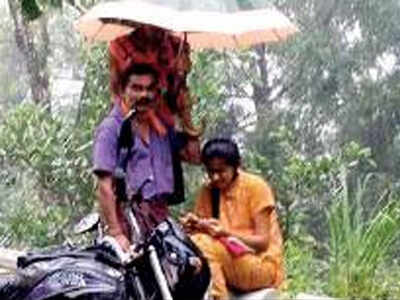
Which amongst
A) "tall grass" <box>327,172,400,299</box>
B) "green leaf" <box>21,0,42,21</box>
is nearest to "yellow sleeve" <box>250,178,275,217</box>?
"tall grass" <box>327,172,400,299</box>

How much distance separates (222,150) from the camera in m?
3.41

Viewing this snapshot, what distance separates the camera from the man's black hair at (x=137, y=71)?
11.1 ft

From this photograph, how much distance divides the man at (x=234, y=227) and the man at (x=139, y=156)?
0.13 metres

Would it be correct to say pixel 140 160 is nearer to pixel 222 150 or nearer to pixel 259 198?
pixel 222 150

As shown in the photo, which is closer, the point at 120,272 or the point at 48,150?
the point at 120,272

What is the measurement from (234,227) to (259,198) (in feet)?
0.46

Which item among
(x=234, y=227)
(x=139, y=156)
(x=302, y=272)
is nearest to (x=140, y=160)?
(x=139, y=156)

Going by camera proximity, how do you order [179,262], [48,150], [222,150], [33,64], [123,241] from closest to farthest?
1. [179,262]
2. [123,241]
3. [222,150]
4. [48,150]
5. [33,64]

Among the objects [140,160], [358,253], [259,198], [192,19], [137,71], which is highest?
[192,19]

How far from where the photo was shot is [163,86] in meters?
3.52

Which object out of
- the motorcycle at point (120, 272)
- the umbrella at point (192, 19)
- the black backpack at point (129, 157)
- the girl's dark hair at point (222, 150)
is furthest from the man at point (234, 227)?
the motorcycle at point (120, 272)

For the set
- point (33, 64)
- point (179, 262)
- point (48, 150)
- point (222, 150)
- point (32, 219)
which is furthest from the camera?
point (33, 64)

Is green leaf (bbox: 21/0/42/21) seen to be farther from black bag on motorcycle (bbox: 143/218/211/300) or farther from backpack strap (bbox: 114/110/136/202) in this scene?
black bag on motorcycle (bbox: 143/218/211/300)

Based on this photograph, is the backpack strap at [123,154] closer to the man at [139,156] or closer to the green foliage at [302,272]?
the man at [139,156]
